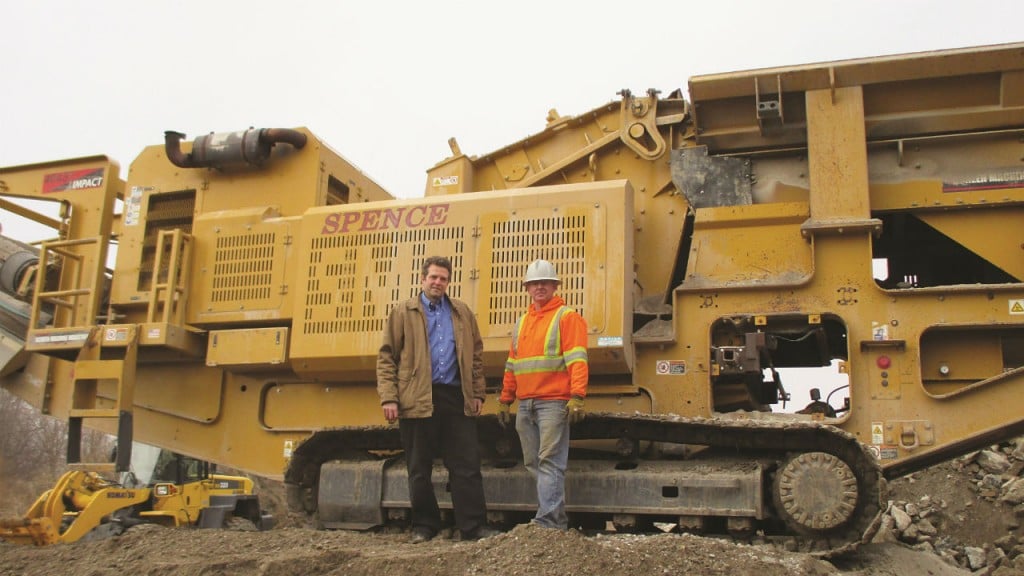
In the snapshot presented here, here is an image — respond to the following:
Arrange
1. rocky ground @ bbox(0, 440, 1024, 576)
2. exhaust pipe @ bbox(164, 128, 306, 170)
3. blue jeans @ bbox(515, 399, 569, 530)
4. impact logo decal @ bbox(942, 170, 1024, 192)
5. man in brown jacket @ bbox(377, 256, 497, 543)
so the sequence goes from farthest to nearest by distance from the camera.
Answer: exhaust pipe @ bbox(164, 128, 306, 170)
impact logo decal @ bbox(942, 170, 1024, 192)
man in brown jacket @ bbox(377, 256, 497, 543)
blue jeans @ bbox(515, 399, 569, 530)
rocky ground @ bbox(0, 440, 1024, 576)

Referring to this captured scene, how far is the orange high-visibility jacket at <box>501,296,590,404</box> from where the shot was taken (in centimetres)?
591

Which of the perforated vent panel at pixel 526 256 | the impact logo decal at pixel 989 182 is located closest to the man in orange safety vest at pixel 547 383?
the perforated vent panel at pixel 526 256

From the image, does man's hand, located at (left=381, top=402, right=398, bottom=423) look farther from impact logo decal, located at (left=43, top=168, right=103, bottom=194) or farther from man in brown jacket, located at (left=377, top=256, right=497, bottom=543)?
impact logo decal, located at (left=43, top=168, right=103, bottom=194)

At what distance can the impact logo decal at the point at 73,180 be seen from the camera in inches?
356

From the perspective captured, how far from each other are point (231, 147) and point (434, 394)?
346cm

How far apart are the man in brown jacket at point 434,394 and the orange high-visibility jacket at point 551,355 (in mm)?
426

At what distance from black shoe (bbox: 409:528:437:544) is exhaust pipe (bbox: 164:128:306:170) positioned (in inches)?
149

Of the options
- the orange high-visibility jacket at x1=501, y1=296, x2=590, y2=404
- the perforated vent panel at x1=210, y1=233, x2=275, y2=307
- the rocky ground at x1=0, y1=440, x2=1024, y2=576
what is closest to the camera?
the rocky ground at x1=0, y1=440, x2=1024, y2=576

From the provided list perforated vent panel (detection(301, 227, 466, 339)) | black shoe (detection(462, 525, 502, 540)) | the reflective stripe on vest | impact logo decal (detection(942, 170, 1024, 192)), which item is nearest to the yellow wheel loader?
perforated vent panel (detection(301, 227, 466, 339))

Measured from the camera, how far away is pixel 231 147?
8328mm

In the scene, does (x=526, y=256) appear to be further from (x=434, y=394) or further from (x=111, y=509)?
(x=111, y=509)

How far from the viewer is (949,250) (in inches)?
294

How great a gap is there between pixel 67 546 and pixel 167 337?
1.94 m

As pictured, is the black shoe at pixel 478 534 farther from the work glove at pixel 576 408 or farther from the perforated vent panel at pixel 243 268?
the perforated vent panel at pixel 243 268
